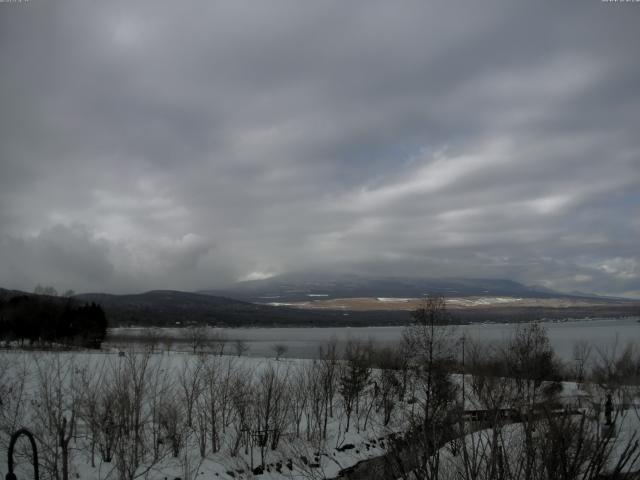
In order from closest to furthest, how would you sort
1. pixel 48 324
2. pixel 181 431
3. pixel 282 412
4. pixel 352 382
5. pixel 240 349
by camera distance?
pixel 181 431 < pixel 282 412 < pixel 352 382 < pixel 48 324 < pixel 240 349

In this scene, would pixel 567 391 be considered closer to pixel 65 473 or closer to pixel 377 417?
pixel 377 417

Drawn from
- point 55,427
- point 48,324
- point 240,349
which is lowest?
point 240,349

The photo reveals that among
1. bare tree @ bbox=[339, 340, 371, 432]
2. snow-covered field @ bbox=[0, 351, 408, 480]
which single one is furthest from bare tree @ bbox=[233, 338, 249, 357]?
snow-covered field @ bbox=[0, 351, 408, 480]

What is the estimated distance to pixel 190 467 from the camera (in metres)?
25.5

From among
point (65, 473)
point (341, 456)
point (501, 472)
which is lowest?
point (341, 456)

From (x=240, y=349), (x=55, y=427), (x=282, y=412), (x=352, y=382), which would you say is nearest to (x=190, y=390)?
(x=282, y=412)

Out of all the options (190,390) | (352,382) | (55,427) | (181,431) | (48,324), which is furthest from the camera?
(48,324)

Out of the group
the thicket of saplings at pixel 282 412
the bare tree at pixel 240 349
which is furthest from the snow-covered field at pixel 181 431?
the bare tree at pixel 240 349

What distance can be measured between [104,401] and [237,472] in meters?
7.81

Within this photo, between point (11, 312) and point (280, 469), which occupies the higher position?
point (11, 312)

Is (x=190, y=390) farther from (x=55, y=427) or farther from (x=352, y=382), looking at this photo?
(x=55, y=427)

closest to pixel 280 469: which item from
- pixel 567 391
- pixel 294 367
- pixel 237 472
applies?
pixel 237 472

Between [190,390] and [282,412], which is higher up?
[190,390]

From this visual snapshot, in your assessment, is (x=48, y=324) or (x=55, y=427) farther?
(x=48, y=324)
